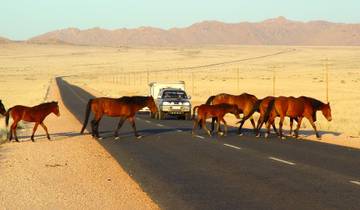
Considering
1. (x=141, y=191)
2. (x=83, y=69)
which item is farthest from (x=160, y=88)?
(x=83, y=69)

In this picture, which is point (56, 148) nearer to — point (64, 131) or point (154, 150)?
point (154, 150)

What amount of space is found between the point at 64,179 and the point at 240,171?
3.73 m

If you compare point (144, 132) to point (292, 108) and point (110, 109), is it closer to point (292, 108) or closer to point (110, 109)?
point (110, 109)

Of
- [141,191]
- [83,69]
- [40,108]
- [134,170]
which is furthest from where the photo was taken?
[83,69]

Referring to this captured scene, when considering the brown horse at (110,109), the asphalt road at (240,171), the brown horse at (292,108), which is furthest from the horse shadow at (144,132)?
the brown horse at (292,108)

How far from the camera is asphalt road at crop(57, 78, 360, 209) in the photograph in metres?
10.4

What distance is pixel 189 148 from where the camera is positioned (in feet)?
62.1

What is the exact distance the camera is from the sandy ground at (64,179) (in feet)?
34.8

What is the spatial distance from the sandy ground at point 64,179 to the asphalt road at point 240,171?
16.0 inches

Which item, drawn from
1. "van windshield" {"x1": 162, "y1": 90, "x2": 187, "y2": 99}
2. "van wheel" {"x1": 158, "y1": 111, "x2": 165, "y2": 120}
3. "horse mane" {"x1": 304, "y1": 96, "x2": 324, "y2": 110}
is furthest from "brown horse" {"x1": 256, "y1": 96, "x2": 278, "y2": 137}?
"van windshield" {"x1": 162, "y1": 90, "x2": 187, "y2": 99}

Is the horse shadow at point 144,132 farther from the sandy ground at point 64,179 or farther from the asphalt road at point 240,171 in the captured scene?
the sandy ground at point 64,179

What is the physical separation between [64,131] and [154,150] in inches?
335

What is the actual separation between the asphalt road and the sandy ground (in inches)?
16.0

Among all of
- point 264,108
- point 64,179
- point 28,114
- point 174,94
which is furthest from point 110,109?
point 174,94
